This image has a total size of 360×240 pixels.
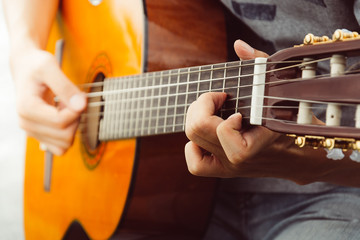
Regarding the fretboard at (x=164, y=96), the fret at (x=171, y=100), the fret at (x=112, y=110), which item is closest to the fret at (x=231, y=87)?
the fretboard at (x=164, y=96)

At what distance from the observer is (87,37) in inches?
42.0

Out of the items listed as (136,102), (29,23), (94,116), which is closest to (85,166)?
(94,116)

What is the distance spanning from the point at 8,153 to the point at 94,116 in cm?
85

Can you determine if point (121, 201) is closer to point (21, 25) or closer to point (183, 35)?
point (183, 35)

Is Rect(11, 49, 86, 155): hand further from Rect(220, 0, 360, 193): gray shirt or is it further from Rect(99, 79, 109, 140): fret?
Rect(220, 0, 360, 193): gray shirt

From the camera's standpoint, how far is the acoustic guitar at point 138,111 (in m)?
0.74

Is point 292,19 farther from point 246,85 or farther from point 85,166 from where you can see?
point 85,166

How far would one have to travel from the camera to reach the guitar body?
91cm

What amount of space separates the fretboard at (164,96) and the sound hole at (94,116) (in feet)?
0.07

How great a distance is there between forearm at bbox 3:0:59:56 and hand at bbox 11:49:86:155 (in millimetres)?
39

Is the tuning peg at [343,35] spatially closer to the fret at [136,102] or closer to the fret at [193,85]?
the fret at [193,85]

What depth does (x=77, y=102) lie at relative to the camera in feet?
3.25

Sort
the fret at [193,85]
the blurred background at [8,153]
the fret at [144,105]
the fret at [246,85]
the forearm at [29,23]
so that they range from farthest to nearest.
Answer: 1. the blurred background at [8,153]
2. the forearm at [29,23]
3. the fret at [144,105]
4. the fret at [193,85]
5. the fret at [246,85]

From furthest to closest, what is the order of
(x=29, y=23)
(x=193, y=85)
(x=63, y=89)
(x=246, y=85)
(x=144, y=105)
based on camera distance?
(x=29, y=23) < (x=63, y=89) < (x=144, y=105) < (x=193, y=85) < (x=246, y=85)
